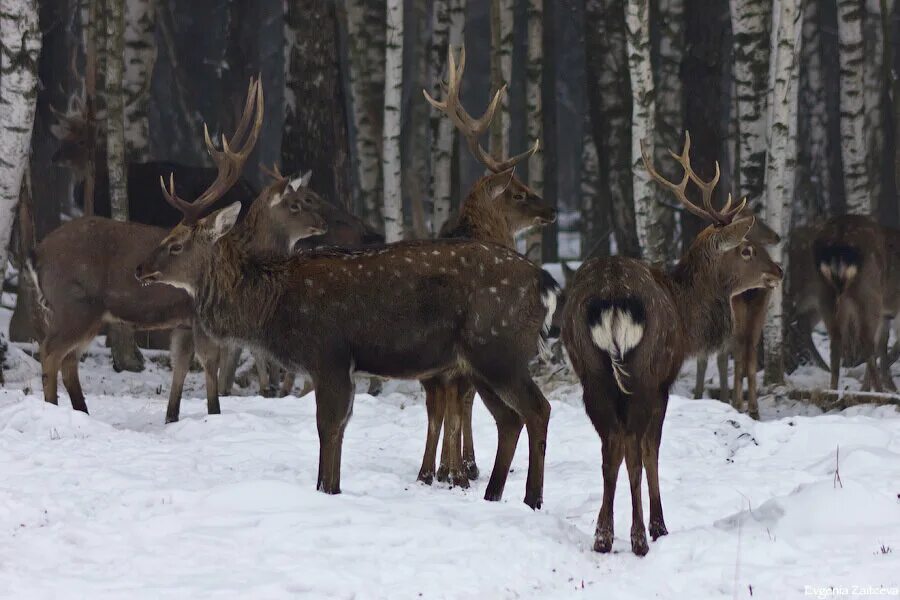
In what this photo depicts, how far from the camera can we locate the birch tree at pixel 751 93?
13.4m

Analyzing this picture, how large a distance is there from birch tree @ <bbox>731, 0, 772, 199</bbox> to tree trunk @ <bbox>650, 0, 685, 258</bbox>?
2.80 m

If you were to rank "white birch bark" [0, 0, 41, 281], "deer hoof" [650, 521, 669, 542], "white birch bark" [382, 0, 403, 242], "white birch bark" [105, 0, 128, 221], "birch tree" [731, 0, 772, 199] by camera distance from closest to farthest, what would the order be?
"deer hoof" [650, 521, 669, 542]
"white birch bark" [0, 0, 41, 281]
"white birch bark" [105, 0, 128, 221]
"birch tree" [731, 0, 772, 199]
"white birch bark" [382, 0, 403, 242]

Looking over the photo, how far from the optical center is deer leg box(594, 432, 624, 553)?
251 inches

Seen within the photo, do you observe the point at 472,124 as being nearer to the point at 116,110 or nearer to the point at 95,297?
the point at 95,297

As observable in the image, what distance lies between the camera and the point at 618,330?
6.35 m

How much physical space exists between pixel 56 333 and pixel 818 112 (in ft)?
42.8

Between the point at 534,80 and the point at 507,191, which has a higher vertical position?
the point at 534,80

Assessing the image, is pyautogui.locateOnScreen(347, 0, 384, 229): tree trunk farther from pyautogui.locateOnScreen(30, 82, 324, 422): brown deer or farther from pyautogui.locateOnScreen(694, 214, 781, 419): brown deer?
pyautogui.locateOnScreen(30, 82, 324, 422): brown deer

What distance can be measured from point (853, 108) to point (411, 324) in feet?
31.7

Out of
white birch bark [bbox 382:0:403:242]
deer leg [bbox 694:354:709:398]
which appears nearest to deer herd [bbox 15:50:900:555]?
deer leg [bbox 694:354:709:398]

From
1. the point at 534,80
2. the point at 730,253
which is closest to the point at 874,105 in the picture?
the point at 534,80

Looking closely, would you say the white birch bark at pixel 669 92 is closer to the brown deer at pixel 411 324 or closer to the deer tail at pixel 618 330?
the brown deer at pixel 411 324

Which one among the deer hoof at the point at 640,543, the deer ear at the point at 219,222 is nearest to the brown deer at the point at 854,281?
the deer ear at the point at 219,222

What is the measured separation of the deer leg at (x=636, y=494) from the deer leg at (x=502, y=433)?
1381mm
